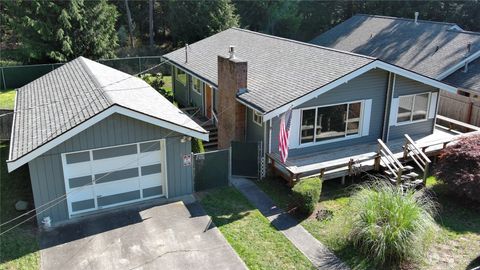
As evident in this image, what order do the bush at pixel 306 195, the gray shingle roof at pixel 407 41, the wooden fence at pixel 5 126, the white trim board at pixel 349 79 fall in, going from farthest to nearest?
the gray shingle roof at pixel 407 41
the wooden fence at pixel 5 126
the white trim board at pixel 349 79
the bush at pixel 306 195

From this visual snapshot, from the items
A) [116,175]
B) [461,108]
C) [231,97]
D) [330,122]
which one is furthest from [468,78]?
[116,175]

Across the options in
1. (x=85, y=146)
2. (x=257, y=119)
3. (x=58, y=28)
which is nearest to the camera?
(x=85, y=146)

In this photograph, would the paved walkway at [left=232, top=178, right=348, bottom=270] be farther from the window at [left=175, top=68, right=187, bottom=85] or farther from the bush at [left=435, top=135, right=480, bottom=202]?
the window at [left=175, top=68, right=187, bottom=85]

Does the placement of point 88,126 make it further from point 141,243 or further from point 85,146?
point 141,243

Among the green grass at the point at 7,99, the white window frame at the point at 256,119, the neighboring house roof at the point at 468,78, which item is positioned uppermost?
the neighboring house roof at the point at 468,78

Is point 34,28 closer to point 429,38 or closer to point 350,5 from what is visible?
point 429,38

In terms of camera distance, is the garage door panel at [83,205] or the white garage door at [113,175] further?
the garage door panel at [83,205]

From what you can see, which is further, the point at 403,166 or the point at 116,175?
the point at 403,166

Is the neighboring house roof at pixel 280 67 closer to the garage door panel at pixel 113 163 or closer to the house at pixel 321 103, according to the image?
the house at pixel 321 103

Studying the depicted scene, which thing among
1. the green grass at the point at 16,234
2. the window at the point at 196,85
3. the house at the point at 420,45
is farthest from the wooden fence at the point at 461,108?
the green grass at the point at 16,234
